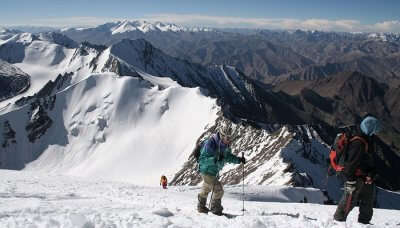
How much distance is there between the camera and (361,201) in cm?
1321

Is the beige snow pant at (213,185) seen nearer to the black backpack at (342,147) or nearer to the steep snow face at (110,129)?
the black backpack at (342,147)

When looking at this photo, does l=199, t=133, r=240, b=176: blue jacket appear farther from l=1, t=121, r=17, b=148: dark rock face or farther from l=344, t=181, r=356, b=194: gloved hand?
l=1, t=121, r=17, b=148: dark rock face

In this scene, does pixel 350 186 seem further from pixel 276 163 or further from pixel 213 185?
pixel 276 163

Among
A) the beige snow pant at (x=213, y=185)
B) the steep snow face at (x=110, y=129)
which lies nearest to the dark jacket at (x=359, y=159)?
the beige snow pant at (x=213, y=185)

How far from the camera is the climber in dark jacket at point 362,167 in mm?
12270

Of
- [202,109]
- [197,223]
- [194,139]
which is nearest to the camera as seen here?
[197,223]

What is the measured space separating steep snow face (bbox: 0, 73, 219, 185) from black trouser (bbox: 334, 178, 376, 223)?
78.0 m

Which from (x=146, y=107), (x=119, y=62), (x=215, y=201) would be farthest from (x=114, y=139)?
(x=215, y=201)

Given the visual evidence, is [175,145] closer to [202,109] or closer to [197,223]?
[202,109]

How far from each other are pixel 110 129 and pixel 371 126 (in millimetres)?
111855

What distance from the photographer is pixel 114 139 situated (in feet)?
380

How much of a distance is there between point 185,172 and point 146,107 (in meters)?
43.3

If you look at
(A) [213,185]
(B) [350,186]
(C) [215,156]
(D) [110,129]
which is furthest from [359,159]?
(D) [110,129]

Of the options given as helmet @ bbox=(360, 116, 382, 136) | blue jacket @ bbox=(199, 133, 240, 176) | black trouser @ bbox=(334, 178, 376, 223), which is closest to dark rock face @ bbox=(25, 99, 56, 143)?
blue jacket @ bbox=(199, 133, 240, 176)
